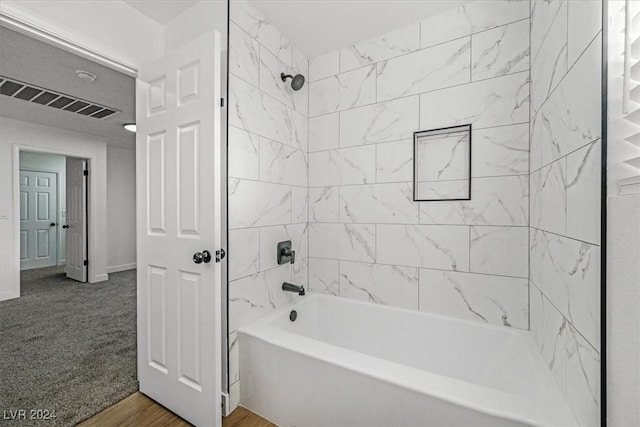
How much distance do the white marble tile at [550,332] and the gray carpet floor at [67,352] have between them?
238 cm

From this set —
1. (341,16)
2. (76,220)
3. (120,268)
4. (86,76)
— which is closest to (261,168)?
(341,16)

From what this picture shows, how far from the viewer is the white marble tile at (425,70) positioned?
1780mm

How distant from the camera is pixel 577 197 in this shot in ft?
3.15

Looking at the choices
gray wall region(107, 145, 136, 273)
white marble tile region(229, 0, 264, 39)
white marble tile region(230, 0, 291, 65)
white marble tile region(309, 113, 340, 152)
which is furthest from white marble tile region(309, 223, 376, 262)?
gray wall region(107, 145, 136, 273)

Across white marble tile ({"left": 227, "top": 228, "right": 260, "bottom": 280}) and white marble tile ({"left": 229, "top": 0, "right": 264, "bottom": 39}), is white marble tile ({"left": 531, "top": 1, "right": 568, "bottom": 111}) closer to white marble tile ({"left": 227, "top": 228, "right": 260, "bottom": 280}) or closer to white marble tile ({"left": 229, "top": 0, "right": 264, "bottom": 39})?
white marble tile ({"left": 229, "top": 0, "right": 264, "bottom": 39})

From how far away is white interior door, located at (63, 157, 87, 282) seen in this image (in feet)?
15.0

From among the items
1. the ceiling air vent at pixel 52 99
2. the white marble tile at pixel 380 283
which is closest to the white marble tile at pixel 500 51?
the white marble tile at pixel 380 283

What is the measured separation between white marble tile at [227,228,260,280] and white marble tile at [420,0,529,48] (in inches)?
69.1

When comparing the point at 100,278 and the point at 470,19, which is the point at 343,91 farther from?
the point at 100,278

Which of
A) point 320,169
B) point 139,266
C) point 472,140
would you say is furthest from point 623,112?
point 139,266

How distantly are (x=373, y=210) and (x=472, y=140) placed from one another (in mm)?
791

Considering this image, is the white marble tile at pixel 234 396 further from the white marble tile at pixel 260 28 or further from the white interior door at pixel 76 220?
the white interior door at pixel 76 220

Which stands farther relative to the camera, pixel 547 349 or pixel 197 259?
pixel 197 259

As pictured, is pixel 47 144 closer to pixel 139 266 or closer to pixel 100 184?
pixel 100 184
